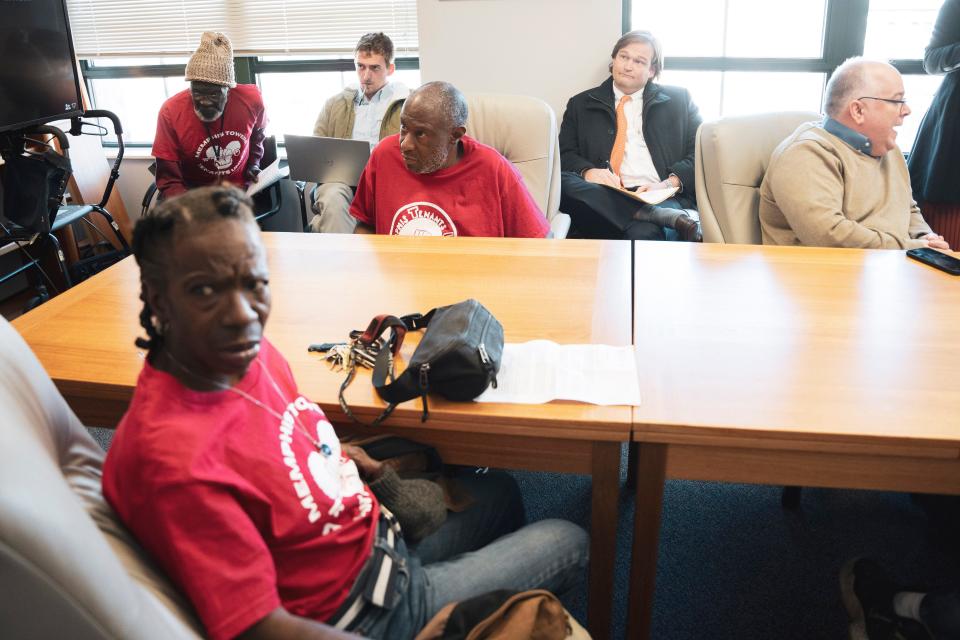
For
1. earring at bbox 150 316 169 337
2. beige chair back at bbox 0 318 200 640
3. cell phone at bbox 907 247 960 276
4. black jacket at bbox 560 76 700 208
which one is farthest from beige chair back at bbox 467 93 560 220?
beige chair back at bbox 0 318 200 640

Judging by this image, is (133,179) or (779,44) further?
(133,179)

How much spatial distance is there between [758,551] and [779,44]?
2.84 metres

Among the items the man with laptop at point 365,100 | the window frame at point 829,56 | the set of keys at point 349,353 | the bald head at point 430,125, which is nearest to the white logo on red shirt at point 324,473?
the set of keys at point 349,353

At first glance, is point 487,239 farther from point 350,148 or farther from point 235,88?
point 235,88

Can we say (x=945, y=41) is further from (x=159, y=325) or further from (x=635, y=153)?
(x=159, y=325)

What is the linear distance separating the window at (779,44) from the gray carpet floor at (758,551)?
2316 millimetres

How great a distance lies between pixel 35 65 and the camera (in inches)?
122

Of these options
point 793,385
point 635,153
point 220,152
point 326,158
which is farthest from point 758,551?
point 220,152

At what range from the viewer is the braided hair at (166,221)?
811mm

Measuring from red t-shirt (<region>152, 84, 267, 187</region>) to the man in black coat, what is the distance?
4.84ft

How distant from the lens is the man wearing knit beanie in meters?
3.20

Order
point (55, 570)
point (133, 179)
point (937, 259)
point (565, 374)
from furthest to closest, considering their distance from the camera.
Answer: point (133, 179) < point (937, 259) < point (565, 374) < point (55, 570)

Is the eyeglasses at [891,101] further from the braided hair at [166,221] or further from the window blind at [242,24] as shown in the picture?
the window blind at [242,24]

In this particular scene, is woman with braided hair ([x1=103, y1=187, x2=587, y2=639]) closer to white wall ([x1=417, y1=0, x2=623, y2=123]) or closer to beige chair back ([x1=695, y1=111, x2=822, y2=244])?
beige chair back ([x1=695, y1=111, x2=822, y2=244])
